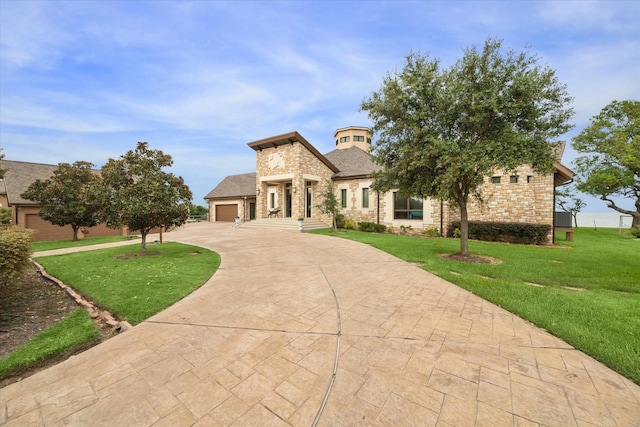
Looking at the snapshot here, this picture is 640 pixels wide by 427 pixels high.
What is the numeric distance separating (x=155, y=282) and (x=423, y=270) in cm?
675

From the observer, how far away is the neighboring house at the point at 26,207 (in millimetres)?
16750

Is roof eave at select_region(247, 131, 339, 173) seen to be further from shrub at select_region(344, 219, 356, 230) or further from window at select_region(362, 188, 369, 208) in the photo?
shrub at select_region(344, 219, 356, 230)

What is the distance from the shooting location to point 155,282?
18.2ft

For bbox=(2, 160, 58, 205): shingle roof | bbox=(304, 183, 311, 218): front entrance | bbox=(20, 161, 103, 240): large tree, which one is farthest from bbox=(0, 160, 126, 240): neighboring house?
bbox=(304, 183, 311, 218): front entrance

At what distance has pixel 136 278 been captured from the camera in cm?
584

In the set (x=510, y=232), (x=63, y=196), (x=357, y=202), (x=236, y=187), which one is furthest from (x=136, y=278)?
(x=236, y=187)

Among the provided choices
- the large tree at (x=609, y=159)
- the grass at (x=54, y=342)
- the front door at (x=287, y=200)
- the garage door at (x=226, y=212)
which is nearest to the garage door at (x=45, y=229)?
the garage door at (x=226, y=212)

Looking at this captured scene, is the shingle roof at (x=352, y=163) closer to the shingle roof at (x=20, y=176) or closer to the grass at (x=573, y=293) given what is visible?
the grass at (x=573, y=293)

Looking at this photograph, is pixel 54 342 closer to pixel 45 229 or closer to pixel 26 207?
pixel 45 229

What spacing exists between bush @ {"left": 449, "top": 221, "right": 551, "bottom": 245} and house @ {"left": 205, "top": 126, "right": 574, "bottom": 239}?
48.5 inches

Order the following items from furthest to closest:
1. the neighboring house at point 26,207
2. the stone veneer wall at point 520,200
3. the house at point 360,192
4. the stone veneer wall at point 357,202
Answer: the stone veneer wall at point 357,202
the neighboring house at point 26,207
the house at point 360,192
the stone veneer wall at point 520,200

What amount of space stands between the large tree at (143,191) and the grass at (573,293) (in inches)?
331

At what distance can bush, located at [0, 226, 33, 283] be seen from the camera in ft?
13.6

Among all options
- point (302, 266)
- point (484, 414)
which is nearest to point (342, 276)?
point (302, 266)
